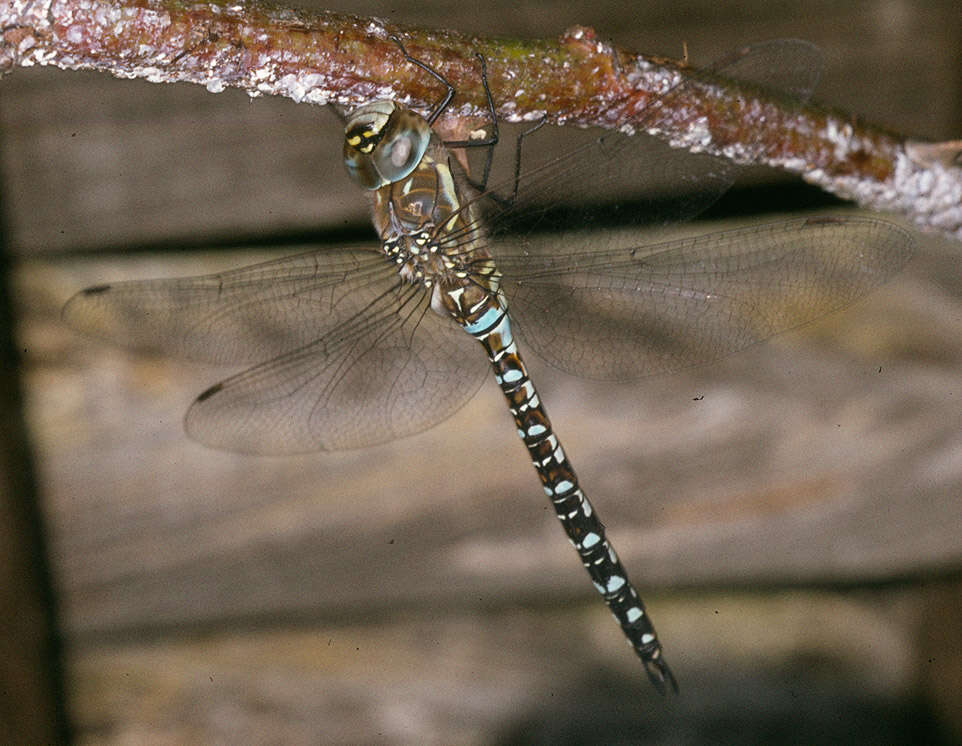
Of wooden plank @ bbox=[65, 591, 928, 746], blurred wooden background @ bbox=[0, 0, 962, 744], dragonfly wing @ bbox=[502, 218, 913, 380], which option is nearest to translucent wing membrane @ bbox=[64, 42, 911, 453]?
dragonfly wing @ bbox=[502, 218, 913, 380]

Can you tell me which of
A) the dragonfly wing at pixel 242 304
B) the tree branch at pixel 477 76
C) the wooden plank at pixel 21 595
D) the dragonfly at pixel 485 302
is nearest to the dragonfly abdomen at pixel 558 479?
the dragonfly at pixel 485 302

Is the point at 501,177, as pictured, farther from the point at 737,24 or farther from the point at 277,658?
the point at 277,658

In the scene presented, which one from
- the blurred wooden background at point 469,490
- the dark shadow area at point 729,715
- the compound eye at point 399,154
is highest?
the compound eye at point 399,154

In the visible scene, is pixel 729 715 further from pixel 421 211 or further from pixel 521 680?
pixel 421 211

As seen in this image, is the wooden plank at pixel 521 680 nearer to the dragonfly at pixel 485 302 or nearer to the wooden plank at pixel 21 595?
the wooden plank at pixel 21 595

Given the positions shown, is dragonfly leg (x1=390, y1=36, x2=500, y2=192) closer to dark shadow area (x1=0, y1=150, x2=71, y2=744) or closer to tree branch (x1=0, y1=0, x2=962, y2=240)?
tree branch (x1=0, y1=0, x2=962, y2=240)

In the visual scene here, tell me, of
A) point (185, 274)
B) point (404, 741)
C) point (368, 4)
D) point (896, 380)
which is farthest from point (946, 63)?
point (404, 741)

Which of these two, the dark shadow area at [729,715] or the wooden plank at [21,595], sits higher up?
the wooden plank at [21,595]
